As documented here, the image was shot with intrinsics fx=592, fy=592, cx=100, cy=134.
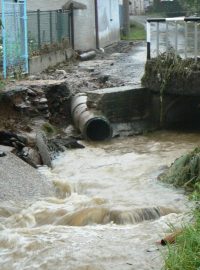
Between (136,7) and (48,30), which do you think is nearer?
(48,30)

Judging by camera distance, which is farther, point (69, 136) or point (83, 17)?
point (83, 17)

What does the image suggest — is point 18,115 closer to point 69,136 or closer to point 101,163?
point 69,136

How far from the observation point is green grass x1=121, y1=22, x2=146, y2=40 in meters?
30.7

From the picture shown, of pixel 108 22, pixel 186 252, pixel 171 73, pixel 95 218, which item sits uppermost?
pixel 108 22

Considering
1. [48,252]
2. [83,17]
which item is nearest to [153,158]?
[48,252]

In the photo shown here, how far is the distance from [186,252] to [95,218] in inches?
94.6

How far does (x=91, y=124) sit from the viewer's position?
40.0ft

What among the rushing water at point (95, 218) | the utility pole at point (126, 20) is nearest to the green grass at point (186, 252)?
the rushing water at point (95, 218)

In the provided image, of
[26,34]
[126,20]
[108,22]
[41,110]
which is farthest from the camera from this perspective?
[126,20]

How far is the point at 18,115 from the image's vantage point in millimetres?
11883

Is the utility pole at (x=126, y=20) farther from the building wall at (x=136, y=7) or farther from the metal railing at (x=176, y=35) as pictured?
the building wall at (x=136, y=7)

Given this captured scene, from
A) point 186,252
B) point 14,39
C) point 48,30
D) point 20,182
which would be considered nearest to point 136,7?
point 48,30

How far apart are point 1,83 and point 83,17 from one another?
11.2 meters

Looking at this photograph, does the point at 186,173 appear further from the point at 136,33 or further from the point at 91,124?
the point at 136,33
